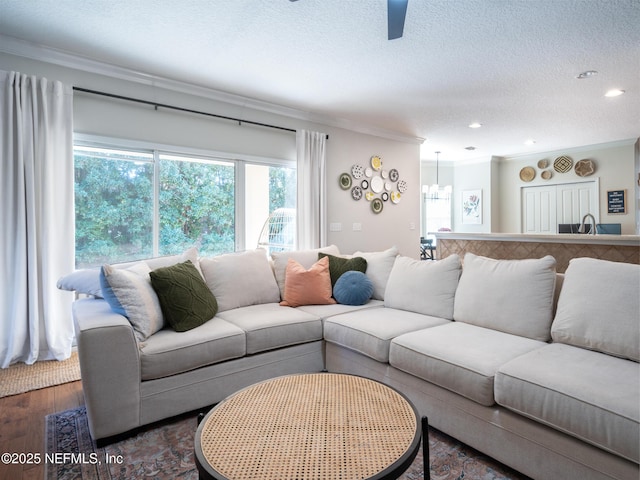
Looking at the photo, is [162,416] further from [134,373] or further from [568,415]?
[568,415]

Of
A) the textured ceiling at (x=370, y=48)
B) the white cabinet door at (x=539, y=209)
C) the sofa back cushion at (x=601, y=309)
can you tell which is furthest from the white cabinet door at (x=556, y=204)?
the sofa back cushion at (x=601, y=309)

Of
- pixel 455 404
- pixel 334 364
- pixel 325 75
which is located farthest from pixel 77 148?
pixel 455 404

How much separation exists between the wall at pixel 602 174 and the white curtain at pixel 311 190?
506 centimetres

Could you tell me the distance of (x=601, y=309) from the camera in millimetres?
1722

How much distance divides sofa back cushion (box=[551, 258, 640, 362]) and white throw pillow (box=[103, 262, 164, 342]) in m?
2.23

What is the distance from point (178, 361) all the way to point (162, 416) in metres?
0.31

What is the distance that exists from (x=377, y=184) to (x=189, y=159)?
2.90 meters

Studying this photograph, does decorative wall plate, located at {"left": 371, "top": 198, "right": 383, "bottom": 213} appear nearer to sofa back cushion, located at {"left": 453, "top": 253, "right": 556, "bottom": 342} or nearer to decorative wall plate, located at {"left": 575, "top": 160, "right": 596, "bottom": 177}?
sofa back cushion, located at {"left": 453, "top": 253, "right": 556, "bottom": 342}

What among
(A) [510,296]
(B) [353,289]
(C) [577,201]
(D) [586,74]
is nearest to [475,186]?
(C) [577,201]

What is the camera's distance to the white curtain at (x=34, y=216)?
2869mm

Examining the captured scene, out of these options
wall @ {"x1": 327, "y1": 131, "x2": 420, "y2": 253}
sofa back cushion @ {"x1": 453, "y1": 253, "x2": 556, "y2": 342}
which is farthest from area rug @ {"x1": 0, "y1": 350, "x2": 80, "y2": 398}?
wall @ {"x1": 327, "y1": 131, "x2": 420, "y2": 253}

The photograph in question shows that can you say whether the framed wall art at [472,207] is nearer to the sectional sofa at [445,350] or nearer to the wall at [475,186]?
the wall at [475,186]

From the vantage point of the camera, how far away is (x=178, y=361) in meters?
2.02

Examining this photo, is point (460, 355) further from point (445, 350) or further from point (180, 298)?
point (180, 298)
